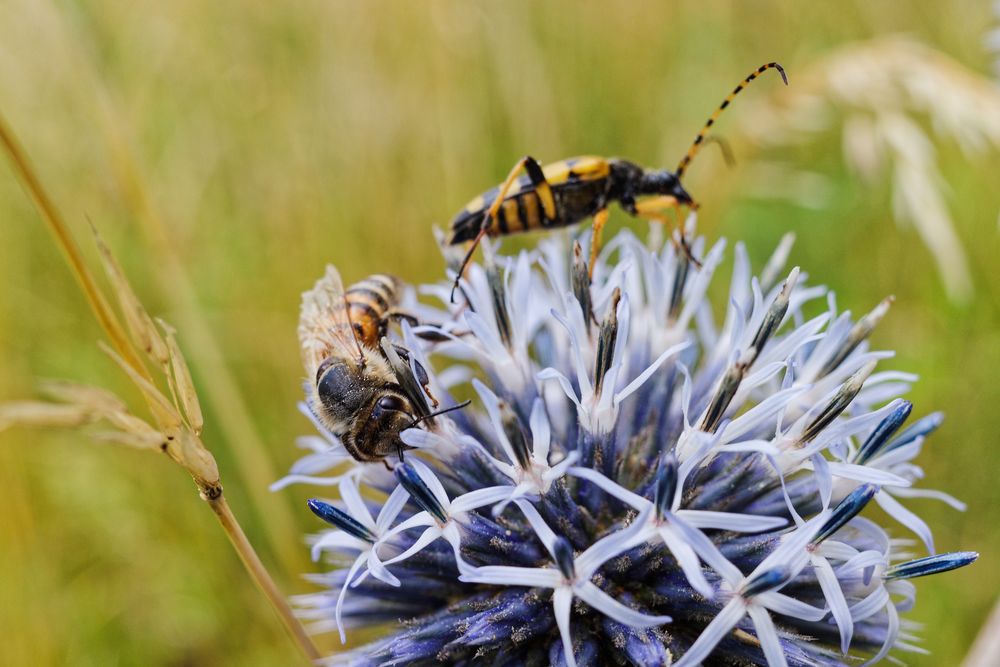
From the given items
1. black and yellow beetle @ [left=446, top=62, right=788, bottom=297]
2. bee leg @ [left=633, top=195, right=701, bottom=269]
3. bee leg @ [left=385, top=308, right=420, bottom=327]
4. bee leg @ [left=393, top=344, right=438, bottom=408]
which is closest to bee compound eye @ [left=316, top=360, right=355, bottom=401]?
bee leg @ [left=393, top=344, right=438, bottom=408]

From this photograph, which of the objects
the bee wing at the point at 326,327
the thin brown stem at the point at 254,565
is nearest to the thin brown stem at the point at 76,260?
the thin brown stem at the point at 254,565

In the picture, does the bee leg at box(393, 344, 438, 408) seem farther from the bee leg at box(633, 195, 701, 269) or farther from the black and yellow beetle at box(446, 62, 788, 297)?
the bee leg at box(633, 195, 701, 269)

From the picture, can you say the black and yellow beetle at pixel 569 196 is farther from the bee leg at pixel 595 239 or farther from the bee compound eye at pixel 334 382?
the bee compound eye at pixel 334 382

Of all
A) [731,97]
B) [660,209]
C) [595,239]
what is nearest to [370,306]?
[595,239]

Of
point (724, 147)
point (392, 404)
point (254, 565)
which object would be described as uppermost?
point (724, 147)

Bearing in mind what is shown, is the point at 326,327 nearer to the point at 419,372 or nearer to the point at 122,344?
the point at 419,372
